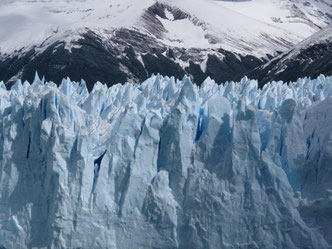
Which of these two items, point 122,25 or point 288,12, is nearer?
point 122,25

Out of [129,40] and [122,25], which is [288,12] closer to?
[122,25]

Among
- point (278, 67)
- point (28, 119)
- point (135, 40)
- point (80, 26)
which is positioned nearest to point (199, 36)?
point (135, 40)

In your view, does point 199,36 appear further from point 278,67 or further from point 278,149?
point 278,149

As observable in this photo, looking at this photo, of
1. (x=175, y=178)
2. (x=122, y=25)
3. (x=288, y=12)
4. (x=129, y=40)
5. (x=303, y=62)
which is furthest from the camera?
(x=288, y=12)

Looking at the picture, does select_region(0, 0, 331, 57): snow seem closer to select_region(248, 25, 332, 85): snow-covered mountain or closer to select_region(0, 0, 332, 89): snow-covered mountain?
select_region(0, 0, 332, 89): snow-covered mountain

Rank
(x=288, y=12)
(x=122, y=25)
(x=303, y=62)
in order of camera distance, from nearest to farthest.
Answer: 1. (x=303, y=62)
2. (x=122, y=25)
3. (x=288, y=12)

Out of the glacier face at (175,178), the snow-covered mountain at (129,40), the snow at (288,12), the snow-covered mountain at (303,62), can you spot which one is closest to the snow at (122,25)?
the snow-covered mountain at (129,40)

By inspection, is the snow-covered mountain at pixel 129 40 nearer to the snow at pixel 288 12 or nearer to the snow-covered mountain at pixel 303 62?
the snow-covered mountain at pixel 303 62

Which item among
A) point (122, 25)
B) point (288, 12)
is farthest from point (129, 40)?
point (288, 12)
